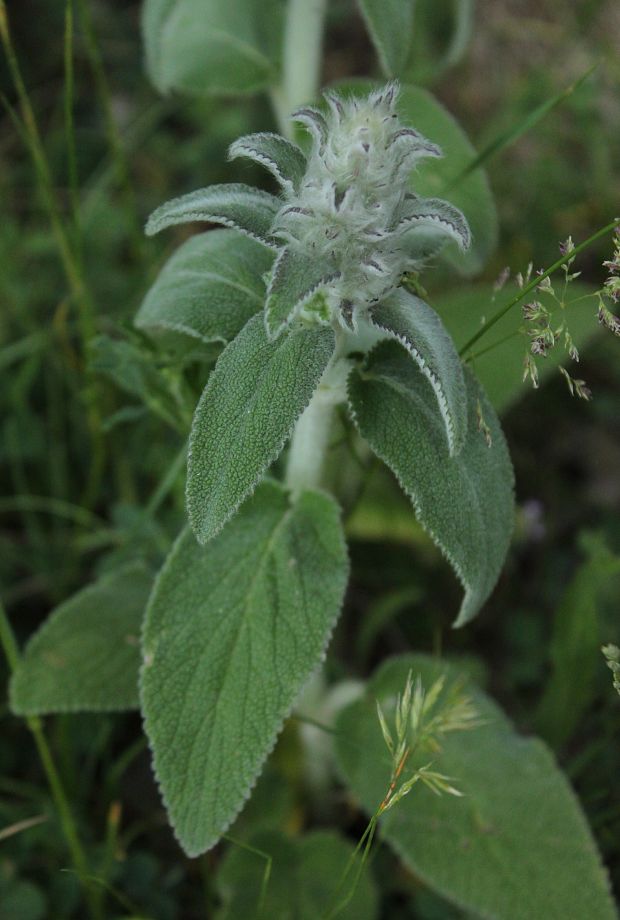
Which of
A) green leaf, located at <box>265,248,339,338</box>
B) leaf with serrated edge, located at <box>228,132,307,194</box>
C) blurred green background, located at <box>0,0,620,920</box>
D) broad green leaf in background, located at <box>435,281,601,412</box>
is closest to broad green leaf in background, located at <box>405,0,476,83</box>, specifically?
blurred green background, located at <box>0,0,620,920</box>

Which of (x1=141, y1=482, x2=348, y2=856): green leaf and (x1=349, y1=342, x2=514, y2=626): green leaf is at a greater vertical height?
(x1=349, y1=342, x2=514, y2=626): green leaf

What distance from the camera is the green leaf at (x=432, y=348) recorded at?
54.7 inches

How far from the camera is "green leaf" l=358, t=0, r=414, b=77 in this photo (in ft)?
6.63

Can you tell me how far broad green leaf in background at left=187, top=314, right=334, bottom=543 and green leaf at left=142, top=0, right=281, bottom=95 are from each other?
119cm

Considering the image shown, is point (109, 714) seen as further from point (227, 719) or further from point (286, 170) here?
point (286, 170)

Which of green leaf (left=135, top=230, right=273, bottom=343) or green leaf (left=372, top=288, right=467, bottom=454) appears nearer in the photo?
green leaf (left=372, top=288, right=467, bottom=454)

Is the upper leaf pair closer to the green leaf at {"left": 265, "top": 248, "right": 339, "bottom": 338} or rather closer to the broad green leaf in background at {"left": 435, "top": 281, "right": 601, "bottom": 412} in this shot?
the green leaf at {"left": 265, "top": 248, "right": 339, "bottom": 338}

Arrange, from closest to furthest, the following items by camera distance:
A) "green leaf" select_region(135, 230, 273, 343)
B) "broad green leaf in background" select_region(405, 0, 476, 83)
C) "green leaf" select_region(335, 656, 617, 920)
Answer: "green leaf" select_region(135, 230, 273, 343) < "green leaf" select_region(335, 656, 617, 920) < "broad green leaf in background" select_region(405, 0, 476, 83)

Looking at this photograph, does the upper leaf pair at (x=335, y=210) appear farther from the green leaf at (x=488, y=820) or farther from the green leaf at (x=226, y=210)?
the green leaf at (x=488, y=820)

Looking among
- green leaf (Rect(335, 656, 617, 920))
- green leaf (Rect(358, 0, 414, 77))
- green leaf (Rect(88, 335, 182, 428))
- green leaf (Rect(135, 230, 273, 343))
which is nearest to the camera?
green leaf (Rect(135, 230, 273, 343))

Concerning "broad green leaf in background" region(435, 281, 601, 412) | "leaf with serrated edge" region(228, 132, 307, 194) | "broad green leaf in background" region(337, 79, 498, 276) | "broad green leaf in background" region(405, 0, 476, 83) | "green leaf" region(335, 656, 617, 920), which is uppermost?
"leaf with serrated edge" region(228, 132, 307, 194)

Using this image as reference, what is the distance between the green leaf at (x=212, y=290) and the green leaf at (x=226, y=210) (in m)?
0.17

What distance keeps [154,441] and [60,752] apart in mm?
840

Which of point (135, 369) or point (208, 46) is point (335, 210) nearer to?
point (135, 369)
